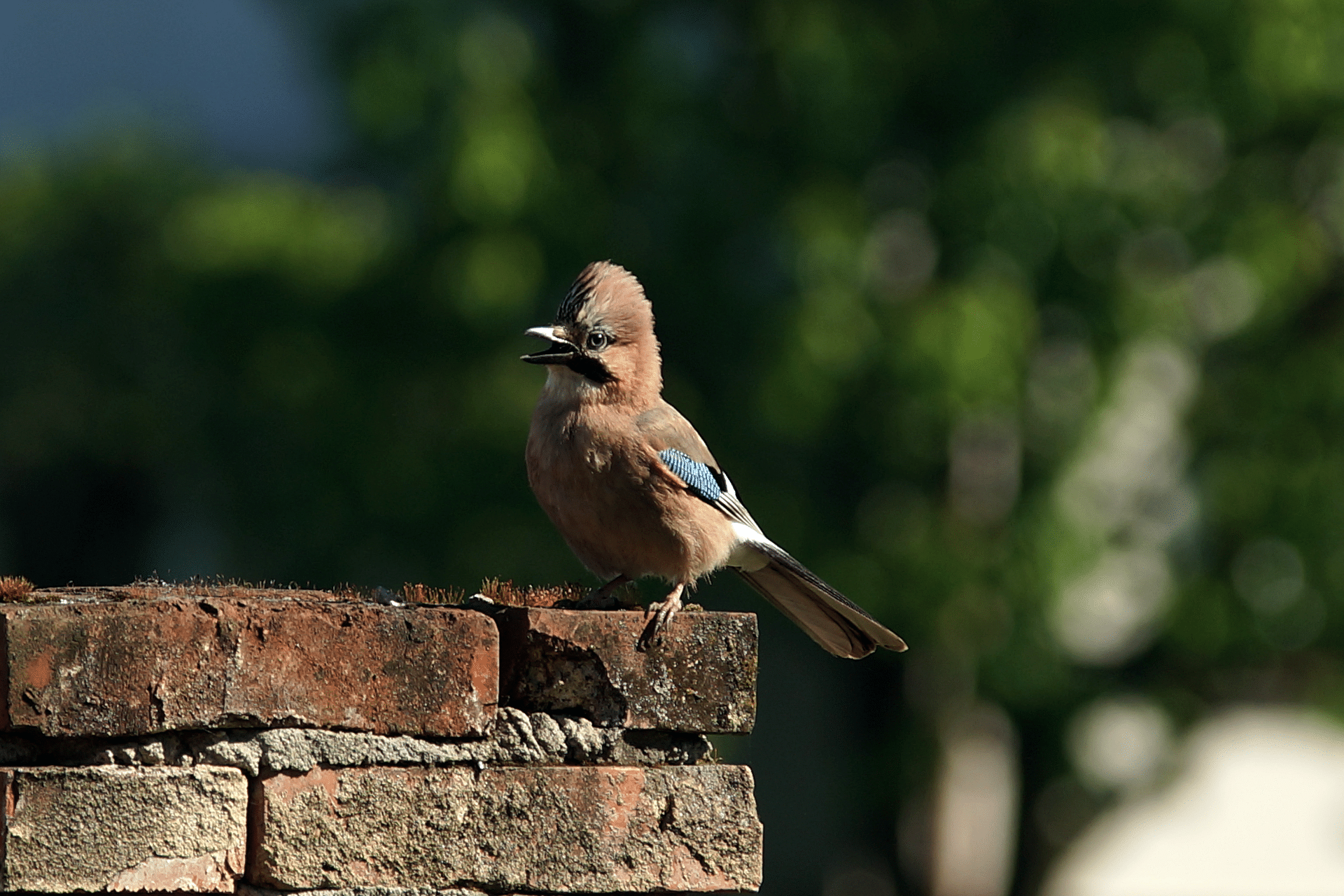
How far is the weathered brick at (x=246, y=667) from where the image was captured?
272 cm

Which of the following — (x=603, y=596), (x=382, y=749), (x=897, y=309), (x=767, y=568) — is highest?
(x=897, y=309)

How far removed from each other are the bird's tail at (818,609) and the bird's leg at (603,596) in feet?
1.24

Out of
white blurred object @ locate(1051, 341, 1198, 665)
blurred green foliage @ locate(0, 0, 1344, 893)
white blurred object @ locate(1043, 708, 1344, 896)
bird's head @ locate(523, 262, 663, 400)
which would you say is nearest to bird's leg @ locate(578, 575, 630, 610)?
bird's head @ locate(523, 262, 663, 400)

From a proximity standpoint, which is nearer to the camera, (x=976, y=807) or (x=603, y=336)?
(x=603, y=336)

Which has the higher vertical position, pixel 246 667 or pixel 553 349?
pixel 553 349

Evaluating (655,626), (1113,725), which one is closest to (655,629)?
(655,626)

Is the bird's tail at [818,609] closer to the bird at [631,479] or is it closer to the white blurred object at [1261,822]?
the bird at [631,479]

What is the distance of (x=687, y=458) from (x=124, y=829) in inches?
78.3

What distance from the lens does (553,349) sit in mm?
4508

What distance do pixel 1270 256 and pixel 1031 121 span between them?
1.90m

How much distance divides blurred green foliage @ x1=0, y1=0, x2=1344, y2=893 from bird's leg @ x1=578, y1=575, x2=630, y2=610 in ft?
21.7

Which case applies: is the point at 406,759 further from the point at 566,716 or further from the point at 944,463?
the point at 944,463

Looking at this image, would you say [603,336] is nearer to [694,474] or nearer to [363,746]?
[694,474]

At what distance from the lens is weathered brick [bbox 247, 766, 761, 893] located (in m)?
2.90
